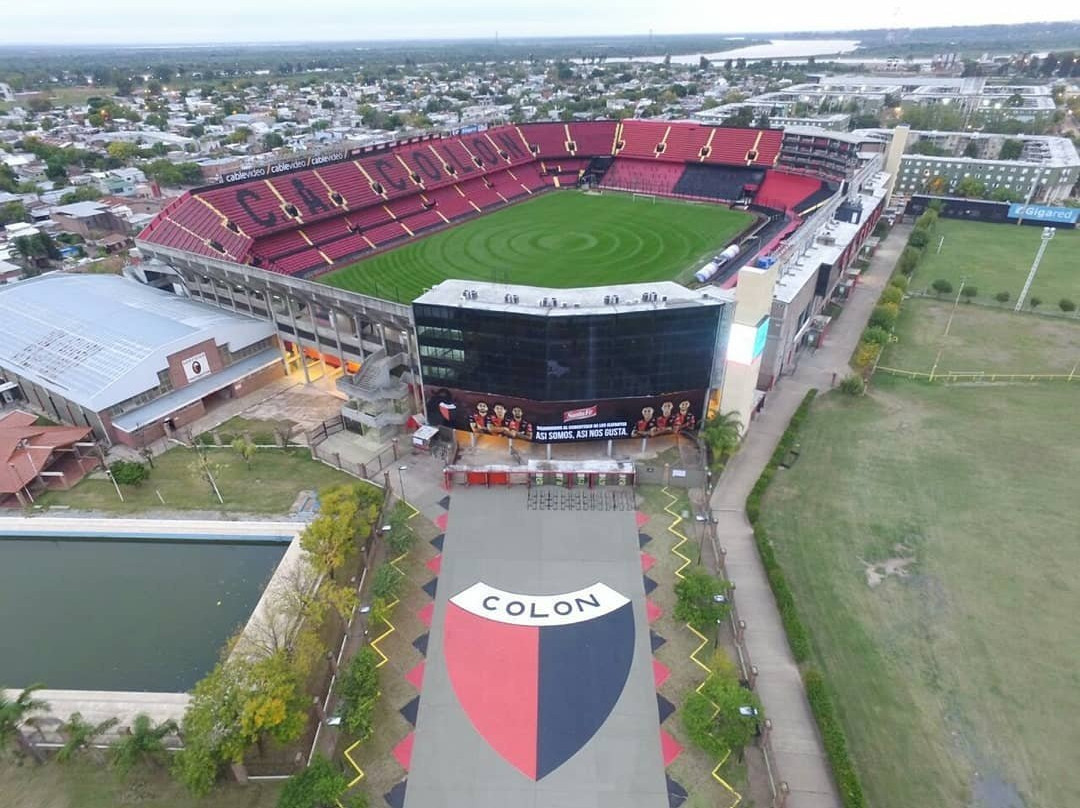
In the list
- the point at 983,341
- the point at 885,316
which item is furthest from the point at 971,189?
the point at 885,316

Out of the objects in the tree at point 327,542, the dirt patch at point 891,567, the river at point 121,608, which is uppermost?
the tree at point 327,542

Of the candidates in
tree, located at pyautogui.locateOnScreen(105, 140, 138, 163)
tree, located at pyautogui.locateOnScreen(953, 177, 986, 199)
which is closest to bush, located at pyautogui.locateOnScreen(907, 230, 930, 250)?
tree, located at pyautogui.locateOnScreen(953, 177, 986, 199)

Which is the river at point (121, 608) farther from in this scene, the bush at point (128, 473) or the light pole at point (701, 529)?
the light pole at point (701, 529)

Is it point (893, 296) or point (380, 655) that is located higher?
point (893, 296)

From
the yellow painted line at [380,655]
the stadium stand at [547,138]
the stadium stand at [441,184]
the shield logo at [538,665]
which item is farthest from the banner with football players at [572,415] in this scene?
the stadium stand at [547,138]

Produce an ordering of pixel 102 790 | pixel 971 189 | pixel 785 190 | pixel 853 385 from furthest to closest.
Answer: pixel 785 190 → pixel 971 189 → pixel 853 385 → pixel 102 790

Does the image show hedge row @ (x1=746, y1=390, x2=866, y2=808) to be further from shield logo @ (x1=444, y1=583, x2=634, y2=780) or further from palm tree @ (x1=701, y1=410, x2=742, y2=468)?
shield logo @ (x1=444, y1=583, x2=634, y2=780)

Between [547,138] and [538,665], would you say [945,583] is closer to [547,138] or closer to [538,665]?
[538,665]
